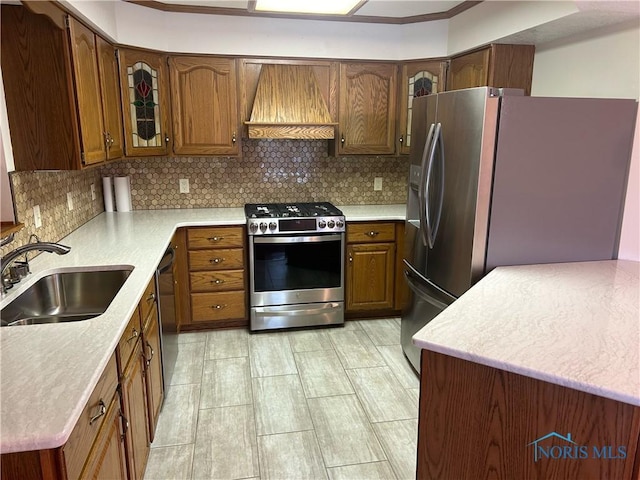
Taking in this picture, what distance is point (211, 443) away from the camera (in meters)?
2.35

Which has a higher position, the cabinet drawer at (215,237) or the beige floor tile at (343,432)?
the cabinet drawer at (215,237)

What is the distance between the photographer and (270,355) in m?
3.30

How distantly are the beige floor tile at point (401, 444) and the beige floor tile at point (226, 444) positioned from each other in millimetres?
650

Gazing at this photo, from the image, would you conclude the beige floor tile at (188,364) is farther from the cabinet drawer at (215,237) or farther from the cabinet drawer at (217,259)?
the cabinet drawer at (215,237)

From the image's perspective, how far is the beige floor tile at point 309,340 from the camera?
11.2 ft

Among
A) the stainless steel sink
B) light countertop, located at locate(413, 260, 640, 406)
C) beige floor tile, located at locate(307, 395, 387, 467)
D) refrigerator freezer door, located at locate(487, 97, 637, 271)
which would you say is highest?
refrigerator freezer door, located at locate(487, 97, 637, 271)

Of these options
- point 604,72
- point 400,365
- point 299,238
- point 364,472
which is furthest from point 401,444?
point 604,72

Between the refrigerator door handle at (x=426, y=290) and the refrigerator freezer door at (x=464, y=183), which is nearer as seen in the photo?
the refrigerator freezer door at (x=464, y=183)

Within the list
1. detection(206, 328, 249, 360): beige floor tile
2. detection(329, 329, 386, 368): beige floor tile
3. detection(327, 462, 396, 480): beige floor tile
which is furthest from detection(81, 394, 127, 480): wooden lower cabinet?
detection(329, 329, 386, 368): beige floor tile

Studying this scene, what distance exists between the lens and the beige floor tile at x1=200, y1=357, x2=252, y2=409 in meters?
2.72

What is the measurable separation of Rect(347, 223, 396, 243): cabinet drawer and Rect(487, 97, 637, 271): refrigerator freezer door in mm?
1433

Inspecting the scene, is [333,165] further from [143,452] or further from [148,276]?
[143,452]

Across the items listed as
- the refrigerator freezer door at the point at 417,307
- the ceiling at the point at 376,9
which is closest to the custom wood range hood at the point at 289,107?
the ceiling at the point at 376,9

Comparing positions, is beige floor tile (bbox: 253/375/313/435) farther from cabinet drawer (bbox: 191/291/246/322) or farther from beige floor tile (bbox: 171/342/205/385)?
cabinet drawer (bbox: 191/291/246/322)
